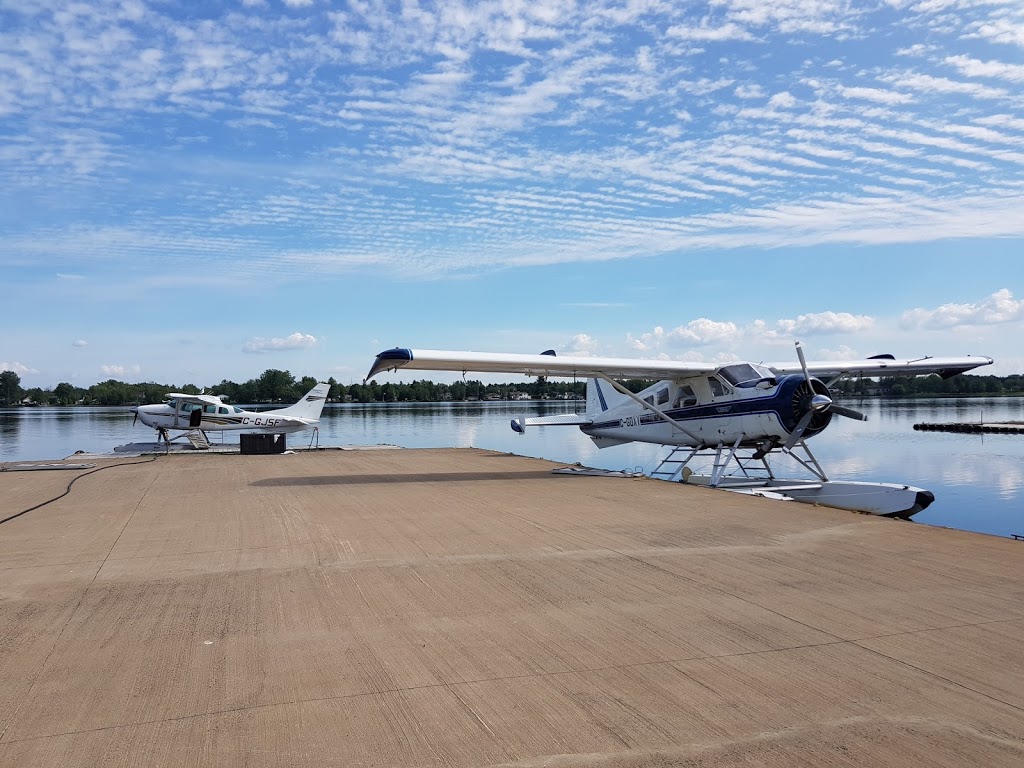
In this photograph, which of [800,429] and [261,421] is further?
[261,421]

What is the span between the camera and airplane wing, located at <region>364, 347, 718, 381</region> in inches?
558

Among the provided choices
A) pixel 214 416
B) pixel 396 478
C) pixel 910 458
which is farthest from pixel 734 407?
pixel 214 416

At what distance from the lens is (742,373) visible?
14398mm

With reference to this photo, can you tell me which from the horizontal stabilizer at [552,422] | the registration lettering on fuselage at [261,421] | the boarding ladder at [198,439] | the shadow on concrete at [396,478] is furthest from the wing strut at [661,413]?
the registration lettering on fuselage at [261,421]

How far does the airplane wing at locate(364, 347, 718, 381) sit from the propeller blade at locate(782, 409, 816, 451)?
214 centimetres

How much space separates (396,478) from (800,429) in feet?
24.8

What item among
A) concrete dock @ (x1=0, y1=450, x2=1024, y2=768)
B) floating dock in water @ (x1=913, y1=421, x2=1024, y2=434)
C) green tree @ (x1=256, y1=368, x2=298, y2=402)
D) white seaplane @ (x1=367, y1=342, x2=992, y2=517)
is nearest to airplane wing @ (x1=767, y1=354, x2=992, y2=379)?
white seaplane @ (x1=367, y1=342, x2=992, y2=517)

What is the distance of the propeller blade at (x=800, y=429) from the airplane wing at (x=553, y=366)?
2.14 m

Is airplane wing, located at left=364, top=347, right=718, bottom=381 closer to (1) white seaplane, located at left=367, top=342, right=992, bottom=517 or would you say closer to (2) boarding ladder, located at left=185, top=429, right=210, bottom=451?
(1) white seaplane, located at left=367, top=342, right=992, bottom=517

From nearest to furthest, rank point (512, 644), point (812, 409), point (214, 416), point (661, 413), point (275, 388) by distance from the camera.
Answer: point (512, 644) → point (812, 409) → point (661, 413) → point (214, 416) → point (275, 388)

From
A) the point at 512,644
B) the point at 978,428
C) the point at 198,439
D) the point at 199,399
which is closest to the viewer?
the point at 512,644

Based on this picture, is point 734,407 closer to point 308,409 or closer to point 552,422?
point 552,422

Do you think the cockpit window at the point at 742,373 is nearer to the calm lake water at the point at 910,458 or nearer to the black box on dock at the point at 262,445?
the calm lake water at the point at 910,458

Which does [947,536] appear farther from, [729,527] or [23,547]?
[23,547]
